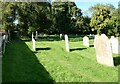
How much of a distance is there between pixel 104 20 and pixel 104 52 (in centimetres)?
4489

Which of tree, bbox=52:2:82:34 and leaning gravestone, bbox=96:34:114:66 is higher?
tree, bbox=52:2:82:34

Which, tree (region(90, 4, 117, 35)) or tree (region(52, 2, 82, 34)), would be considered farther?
tree (region(52, 2, 82, 34))

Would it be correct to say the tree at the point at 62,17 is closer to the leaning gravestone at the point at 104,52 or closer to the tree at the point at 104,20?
the tree at the point at 104,20

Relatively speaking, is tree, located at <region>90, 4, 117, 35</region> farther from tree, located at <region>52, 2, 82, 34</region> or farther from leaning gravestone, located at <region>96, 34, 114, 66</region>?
leaning gravestone, located at <region>96, 34, 114, 66</region>

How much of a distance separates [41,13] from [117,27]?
18354mm

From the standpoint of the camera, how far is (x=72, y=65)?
12.3 metres

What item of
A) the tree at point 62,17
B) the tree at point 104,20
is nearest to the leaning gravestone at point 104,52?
the tree at point 104,20

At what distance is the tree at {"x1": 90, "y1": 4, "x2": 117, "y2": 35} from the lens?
53.2 meters

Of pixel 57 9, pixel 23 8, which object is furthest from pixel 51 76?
pixel 57 9

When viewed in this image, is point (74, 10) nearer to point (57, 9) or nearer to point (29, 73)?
point (57, 9)

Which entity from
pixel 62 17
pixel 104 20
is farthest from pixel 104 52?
pixel 62 17

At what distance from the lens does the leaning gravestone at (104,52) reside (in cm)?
1209

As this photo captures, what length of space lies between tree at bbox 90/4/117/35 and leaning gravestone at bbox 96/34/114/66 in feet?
132

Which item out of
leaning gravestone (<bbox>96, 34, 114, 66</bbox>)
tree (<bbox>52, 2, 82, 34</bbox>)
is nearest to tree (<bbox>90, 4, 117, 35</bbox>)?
tree (<bbox>52, 2, 82, 34</bbox>)
